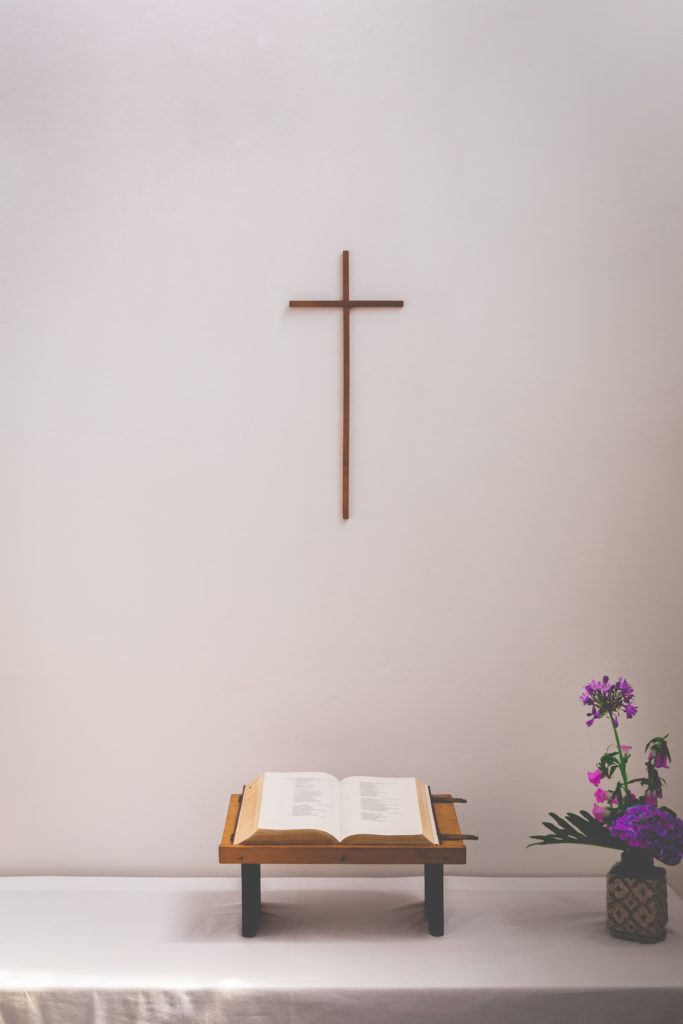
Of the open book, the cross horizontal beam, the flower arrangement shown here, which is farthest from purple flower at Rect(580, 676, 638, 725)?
the cross horizontal beam

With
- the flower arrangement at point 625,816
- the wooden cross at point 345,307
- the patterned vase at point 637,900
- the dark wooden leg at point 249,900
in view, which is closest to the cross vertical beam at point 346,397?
the wooden cross at point 345,307

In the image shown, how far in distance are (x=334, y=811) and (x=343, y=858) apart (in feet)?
0.40

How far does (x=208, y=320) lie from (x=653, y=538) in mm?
1198

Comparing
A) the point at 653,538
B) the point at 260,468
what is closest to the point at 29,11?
the point at 260,468

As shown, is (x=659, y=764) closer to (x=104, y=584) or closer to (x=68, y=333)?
(x=104, y=584)

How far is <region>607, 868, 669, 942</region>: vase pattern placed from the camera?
1.84 metres

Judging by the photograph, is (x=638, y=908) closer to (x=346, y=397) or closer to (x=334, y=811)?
(x=334, y=811)

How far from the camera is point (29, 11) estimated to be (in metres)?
2.27

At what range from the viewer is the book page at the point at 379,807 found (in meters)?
1.83

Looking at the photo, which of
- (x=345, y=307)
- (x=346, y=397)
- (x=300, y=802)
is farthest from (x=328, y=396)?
(x=300, y=802)

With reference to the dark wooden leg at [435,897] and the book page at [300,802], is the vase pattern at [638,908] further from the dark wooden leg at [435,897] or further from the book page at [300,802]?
the book page at [300,802]

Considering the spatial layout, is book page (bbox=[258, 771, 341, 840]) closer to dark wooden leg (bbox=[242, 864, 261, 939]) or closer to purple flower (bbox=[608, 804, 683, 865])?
dark wooden leg (bbox=[242, 864, 261, 939])

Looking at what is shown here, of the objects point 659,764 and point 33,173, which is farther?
point 33,173

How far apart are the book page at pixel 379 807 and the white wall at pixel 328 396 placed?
18 cm
